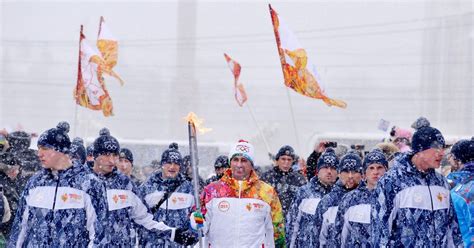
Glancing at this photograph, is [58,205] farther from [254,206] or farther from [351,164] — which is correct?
[351,164]

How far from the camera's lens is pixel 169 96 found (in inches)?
3713

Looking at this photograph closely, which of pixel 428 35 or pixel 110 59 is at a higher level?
pixel 428 35

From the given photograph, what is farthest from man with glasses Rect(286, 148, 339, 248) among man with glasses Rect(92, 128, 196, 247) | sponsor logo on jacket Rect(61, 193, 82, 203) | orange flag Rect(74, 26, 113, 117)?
orange flag Rect(74, 26, 113, 117)

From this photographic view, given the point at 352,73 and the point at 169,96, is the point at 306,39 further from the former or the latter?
the point at 169,96

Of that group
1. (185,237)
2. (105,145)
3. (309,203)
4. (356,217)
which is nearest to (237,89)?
(309,203)

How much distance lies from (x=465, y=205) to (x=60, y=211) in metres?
3.11

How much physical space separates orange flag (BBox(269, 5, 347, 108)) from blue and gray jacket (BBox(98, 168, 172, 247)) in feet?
17.1

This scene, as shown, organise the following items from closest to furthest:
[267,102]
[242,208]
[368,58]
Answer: [242,208], [368,58], [267,102]

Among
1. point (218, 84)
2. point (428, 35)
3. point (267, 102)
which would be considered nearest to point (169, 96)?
point (218, 84)

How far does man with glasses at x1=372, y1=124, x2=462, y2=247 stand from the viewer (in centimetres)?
Result: 674

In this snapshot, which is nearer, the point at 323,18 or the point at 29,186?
the point at 29,186

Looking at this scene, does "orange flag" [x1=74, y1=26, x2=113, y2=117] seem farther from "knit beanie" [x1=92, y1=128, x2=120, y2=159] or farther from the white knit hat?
the white knit hat

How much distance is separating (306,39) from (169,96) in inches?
658

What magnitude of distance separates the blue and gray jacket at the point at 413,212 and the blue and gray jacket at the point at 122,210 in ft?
8.30
